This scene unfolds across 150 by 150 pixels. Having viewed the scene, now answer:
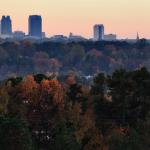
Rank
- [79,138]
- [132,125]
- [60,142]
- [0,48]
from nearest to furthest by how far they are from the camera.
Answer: [60,142]
[79,138]
[132,125]
[0,48]

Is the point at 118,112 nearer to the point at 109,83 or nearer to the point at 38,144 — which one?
the point at 109,83

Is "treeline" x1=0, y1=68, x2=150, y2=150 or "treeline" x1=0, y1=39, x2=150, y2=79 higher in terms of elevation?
"treeline" x1=0, y1=39, x2=150, y2=79

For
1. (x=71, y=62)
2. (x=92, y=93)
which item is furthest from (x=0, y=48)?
(x=92, y=93)

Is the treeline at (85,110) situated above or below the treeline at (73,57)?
below

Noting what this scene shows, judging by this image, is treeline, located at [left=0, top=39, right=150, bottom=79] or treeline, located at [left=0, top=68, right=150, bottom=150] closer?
treeline, located at [left=0, top=68, right=150, bottom=150]

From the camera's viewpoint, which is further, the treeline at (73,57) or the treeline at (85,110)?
the treeline at (73,57)
